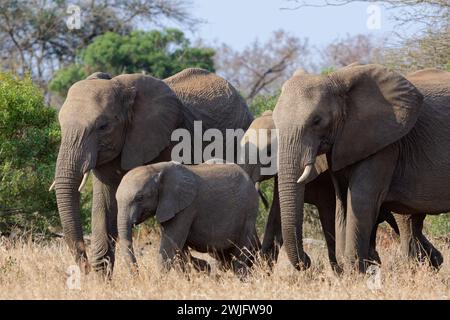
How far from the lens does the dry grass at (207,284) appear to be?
7.87 m

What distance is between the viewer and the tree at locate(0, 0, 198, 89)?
30406 mm

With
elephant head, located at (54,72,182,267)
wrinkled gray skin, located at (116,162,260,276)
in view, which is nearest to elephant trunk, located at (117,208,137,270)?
wrinkled gray skin, located at (116,162,260,276)

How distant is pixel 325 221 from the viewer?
10.3 meters

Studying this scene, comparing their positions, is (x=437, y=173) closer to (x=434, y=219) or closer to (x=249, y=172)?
(x=249, y=172)

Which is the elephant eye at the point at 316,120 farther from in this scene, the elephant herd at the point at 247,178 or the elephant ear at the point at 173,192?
the elephant ear at the point at 173,192

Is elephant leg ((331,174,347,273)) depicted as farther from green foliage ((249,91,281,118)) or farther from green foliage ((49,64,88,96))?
green foliage ((49,64,88,96))

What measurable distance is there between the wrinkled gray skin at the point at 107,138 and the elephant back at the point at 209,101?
21 mm

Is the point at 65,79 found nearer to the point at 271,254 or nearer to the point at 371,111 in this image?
the point at 271,254

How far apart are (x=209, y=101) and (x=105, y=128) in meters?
1.63

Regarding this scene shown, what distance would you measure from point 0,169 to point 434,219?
5214 millimetres

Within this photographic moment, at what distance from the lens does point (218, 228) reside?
9250 mm

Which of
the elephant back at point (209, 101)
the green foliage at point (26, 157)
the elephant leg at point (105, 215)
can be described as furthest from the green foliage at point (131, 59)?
the elephant leg at point (105, 215)

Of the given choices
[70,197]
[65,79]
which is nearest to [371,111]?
[70,197]
